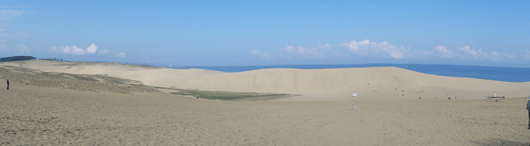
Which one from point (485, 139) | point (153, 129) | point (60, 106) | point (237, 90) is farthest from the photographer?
point (237, 90)

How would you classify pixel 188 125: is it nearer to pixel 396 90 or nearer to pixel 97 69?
pixel 396 90

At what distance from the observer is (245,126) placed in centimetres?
1302

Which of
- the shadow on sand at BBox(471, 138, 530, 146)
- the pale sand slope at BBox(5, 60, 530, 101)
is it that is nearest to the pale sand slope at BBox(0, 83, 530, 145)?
the shadow on sand at BBox(471, 138, 530, 146)

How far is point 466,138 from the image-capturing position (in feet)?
35.0

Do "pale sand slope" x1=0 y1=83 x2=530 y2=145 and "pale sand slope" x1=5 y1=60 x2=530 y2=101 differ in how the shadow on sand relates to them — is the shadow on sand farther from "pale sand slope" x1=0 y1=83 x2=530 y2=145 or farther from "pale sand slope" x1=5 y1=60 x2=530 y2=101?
"pale sand slope" x1=5 y1=60 x2=530 y2=101

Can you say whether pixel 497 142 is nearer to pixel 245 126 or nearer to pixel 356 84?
pixel 245 126

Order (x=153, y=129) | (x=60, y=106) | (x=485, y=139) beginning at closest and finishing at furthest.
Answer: (x=485, y=139)
(x=153, y=129)
(x=60, y=106)

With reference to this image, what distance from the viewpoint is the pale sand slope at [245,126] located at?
32.2 feet

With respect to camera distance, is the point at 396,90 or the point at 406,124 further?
the point at 396,90

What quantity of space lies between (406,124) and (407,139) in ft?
9.48

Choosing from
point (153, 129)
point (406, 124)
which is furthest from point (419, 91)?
point (153, 129)

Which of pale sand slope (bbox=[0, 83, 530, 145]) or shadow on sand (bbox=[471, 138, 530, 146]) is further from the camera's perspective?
pale sand slope (bbox=[0, 83, 530, 145])

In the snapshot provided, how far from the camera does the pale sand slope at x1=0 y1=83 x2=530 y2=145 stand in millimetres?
9812

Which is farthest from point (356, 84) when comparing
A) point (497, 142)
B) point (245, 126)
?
point (497, 142)
